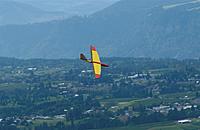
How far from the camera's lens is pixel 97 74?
599 ft

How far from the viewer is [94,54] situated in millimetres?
192500

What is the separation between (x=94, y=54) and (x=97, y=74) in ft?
36.8
